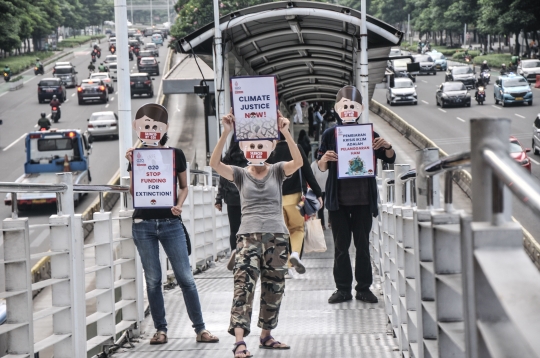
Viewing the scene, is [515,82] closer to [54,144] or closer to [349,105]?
[54,144]

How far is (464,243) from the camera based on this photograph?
315 cm

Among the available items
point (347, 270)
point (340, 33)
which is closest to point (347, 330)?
point (347, 270)

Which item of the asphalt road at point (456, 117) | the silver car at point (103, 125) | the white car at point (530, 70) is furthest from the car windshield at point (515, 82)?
the silver car at point (103, 125)

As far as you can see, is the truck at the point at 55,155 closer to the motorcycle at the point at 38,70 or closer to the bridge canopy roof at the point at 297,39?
the bridge canopy roof at the point at 297,39

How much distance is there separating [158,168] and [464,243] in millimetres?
4930

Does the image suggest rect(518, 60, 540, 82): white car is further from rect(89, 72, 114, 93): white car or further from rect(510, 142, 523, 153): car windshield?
rect(510, 142, 523, 153): car windshield

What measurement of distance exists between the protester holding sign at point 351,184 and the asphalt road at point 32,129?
Result: 17.0m

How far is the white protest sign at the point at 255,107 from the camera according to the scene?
8.00m

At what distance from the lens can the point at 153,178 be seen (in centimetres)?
780

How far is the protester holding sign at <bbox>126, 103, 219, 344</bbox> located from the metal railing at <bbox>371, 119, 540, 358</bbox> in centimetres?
325

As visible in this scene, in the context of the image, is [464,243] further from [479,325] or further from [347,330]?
[347,330]

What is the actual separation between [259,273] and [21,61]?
89.1 meters

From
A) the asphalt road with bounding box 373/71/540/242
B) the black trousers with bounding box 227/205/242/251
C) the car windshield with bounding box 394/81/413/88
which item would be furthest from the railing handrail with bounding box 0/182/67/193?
the car windshield with bounding box 394/81/413/88

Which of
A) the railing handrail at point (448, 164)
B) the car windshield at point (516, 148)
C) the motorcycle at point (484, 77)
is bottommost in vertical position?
the car windshield at point (516, 148)
